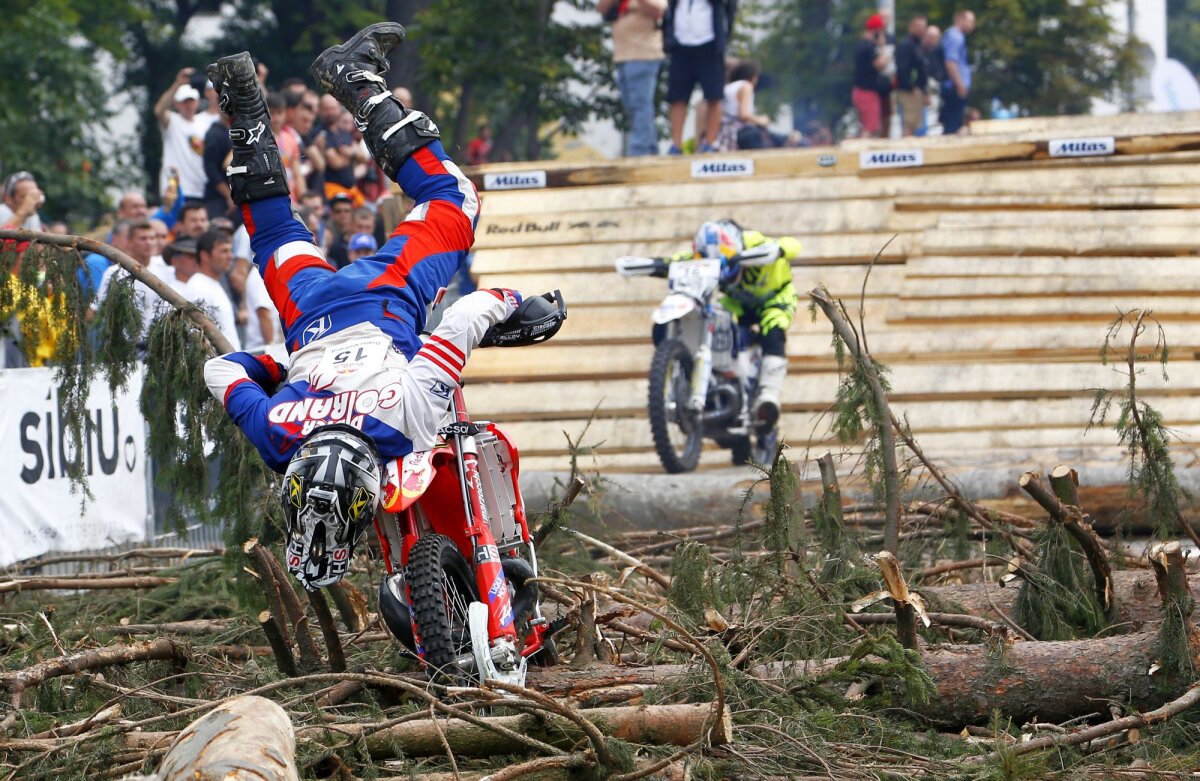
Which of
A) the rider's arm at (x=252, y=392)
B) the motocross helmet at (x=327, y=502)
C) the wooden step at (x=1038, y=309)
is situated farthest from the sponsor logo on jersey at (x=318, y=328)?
the wooden step at (x=1038, y=309)

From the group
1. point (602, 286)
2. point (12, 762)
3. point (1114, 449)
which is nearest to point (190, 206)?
point (602, 286)

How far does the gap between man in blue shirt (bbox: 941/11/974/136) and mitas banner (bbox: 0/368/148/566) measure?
45.9 ft

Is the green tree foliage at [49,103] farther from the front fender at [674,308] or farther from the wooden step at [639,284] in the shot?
the front fender at [674,308]

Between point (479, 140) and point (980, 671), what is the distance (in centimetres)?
1581

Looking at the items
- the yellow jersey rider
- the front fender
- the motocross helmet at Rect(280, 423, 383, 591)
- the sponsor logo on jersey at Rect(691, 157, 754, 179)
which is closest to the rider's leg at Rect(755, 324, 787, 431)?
the yellow jersey rider

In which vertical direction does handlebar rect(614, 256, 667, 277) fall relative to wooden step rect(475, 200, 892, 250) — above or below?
below

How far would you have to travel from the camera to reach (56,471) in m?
9.32

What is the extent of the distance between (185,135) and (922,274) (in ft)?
20.4

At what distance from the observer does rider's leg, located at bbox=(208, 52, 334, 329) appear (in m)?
6.29

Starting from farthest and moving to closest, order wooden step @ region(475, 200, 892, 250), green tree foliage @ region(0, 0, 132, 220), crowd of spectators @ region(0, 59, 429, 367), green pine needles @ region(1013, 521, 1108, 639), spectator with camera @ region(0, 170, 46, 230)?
green tree foliage @ region(0, 0, 132, 220)
wooden step @ region(475, 200, 892, 250)
spectator with camera @ region(0, 170, 46, 230)
crowd of spectators @ region(0, 59, 429, 367)
green pine needles @ region(1013, 521, 1108, 639)

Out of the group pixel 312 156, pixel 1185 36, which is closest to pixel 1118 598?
pixel 312 156

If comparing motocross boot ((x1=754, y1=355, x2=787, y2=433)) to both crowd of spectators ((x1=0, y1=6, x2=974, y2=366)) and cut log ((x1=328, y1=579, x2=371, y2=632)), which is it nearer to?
crowd of spectators ((x1=0, y1=6, x2=974, y2=366))

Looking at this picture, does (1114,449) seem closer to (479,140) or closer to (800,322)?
(800,322)

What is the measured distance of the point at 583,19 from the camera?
28312mm
